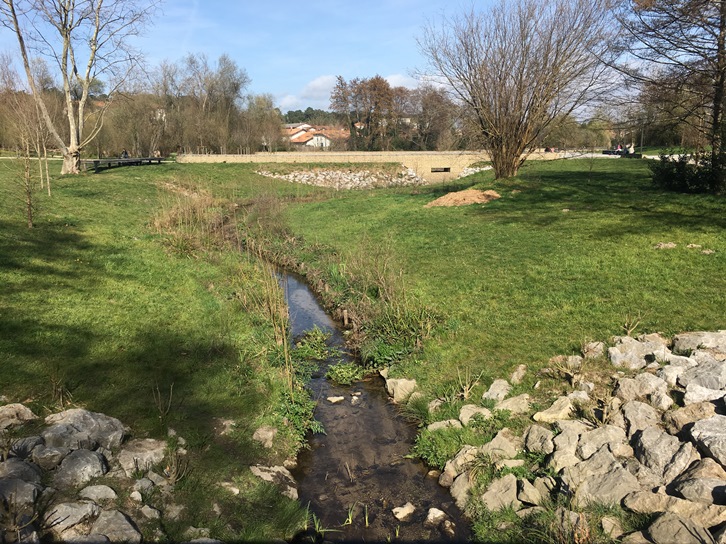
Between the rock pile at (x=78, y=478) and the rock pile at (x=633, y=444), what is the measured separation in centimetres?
295

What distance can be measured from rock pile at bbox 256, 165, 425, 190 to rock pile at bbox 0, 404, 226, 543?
100 feet

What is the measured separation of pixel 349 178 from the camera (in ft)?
120

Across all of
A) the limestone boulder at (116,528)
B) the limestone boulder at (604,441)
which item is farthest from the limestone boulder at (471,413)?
the limestone boulder at (116,528)

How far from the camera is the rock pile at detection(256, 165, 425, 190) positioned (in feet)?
117

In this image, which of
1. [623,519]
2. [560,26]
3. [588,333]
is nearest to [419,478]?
[623,519]

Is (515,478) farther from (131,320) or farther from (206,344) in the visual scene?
(131,320)

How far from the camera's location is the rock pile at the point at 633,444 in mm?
4238

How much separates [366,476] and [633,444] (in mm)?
2737

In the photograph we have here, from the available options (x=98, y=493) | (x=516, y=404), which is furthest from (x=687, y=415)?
(x=98, y=493)

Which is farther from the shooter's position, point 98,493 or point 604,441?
point 604,441

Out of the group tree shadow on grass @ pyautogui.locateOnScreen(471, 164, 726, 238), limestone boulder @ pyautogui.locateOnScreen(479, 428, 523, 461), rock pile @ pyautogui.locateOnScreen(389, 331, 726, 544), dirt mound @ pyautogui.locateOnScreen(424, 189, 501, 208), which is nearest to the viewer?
rock pile @ pyautogui.locateOnScreen(389, 331, 726, 544)

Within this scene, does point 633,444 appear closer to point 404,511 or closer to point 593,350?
point 593,350

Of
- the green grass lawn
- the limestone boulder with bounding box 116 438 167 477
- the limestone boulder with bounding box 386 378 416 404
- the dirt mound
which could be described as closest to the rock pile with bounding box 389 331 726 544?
the green grass lawn

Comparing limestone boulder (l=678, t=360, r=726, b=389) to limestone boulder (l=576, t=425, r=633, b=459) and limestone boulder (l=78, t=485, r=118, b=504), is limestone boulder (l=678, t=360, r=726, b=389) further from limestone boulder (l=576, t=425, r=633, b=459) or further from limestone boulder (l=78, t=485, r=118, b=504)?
limestone boulder (l=78, t=485, r=118, b=504)
